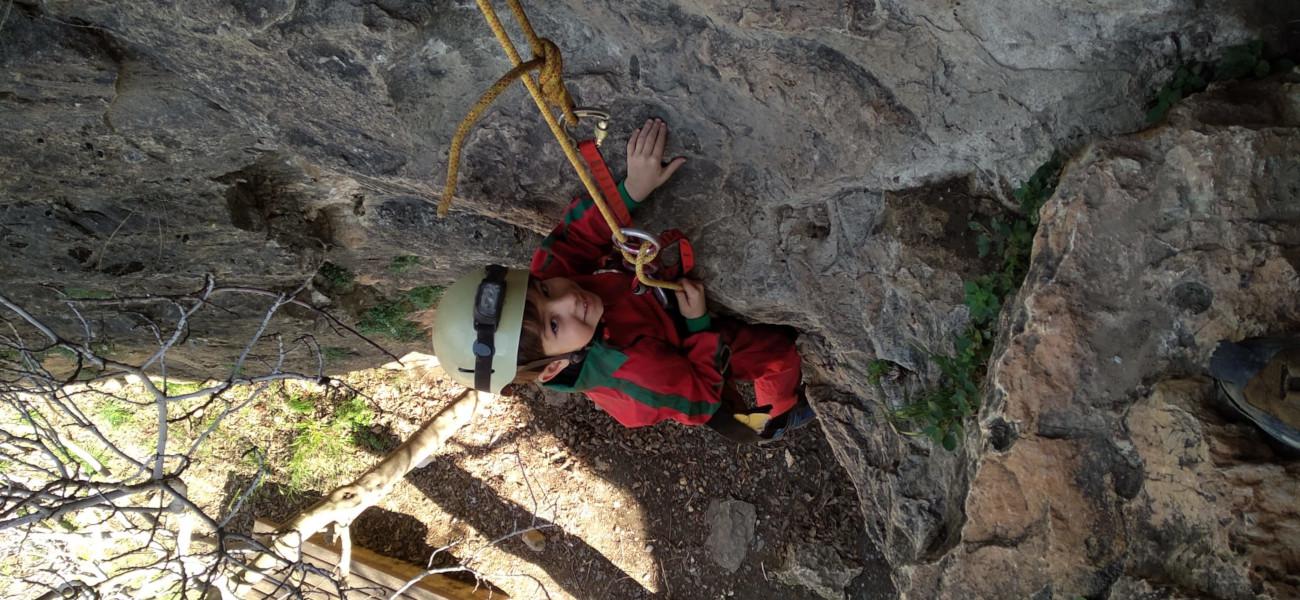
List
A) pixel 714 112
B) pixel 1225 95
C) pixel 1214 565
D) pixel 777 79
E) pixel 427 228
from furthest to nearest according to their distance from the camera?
1. pixel 427 228
2. pixel 714 112
3. pixel 777 79
4. pixel 1225 95
5. pixel 1214 565

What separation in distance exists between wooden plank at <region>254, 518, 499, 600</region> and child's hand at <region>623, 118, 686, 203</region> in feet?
11.7

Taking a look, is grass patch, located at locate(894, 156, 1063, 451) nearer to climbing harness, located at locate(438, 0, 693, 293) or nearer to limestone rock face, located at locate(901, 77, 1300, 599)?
limestone rock face, located at locate(901, 77, 1300, 599)

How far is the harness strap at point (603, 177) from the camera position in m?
2.77

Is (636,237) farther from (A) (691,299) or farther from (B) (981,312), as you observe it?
(B) (981,312)

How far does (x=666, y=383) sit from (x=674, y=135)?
1.00 metres

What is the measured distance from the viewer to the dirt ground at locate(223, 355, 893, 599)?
469cm

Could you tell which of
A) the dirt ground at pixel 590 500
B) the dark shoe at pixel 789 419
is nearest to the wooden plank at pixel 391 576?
the dirt ground at pixel 590 500

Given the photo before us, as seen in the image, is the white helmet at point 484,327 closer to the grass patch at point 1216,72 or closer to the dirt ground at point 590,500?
the grass patch at point 1216,72

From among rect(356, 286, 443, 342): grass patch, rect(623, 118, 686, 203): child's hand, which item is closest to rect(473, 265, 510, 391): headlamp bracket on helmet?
rect(623, 118, 686, 203): child's hand

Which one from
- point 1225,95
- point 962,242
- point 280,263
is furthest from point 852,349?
point 280,263

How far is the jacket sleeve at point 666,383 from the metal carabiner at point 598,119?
35.4 inches

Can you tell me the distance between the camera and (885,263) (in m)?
2.81

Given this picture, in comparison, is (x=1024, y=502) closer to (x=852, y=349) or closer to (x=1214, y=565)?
(x=1214, y=565)

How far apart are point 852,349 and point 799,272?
1.33ft
